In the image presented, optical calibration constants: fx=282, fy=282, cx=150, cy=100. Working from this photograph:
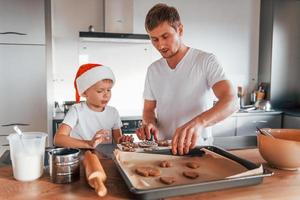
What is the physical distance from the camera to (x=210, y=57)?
1.40 meters

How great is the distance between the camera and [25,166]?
856 mm

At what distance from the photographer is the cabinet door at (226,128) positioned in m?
2.97

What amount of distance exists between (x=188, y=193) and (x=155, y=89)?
87 centimetres

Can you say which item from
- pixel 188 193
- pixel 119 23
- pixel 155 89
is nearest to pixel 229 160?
pixel 188 193

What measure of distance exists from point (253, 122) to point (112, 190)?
2.58 m

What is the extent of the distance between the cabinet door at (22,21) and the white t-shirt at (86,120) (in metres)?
1.25

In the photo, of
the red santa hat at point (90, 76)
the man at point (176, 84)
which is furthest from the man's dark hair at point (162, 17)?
the red santa hat at point (90, 76)

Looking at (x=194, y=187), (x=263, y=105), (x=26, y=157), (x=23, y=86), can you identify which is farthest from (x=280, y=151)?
(x=263, y=105)

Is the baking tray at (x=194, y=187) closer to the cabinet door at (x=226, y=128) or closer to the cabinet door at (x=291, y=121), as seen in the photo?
the cabinet door at (x=226, y=128)

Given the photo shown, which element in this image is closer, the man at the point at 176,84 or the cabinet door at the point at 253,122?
the man at the point at 176,84

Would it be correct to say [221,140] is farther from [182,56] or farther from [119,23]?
[119,23]

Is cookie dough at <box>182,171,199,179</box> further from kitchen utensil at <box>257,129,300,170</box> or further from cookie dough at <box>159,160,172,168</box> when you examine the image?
kitchen utensil at <box>257,129,300,170</box>

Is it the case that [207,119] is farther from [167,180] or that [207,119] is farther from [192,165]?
[167,180]

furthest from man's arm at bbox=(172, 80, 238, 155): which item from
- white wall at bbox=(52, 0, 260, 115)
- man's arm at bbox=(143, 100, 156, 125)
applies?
white wall at bbox=(52, 0, 260, 115)
